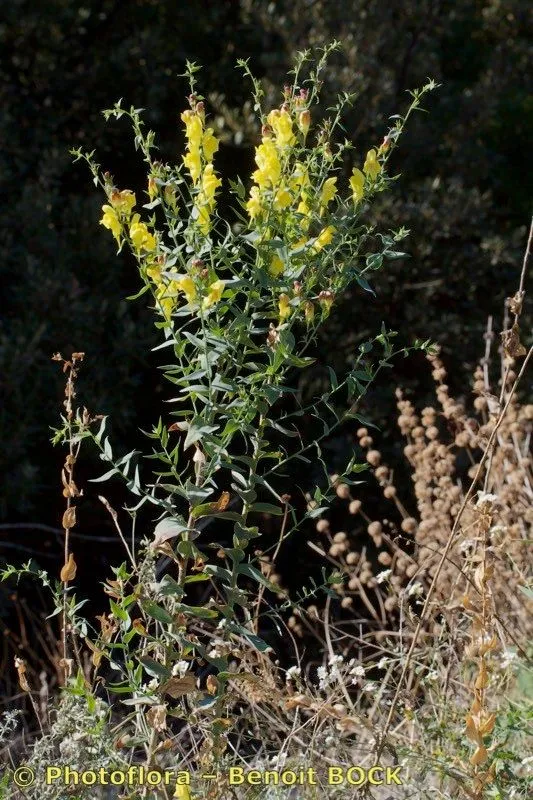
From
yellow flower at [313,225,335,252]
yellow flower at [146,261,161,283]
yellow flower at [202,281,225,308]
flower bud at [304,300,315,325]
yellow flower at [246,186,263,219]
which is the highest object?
yellow flower at [246,186,263,219]

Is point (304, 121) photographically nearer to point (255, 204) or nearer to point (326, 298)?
point (255, 204)

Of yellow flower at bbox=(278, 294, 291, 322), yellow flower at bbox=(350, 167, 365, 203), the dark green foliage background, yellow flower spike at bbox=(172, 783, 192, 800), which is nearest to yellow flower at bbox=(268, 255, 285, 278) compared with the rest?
yellow flower at bbox=(278, 294, 291, 322)

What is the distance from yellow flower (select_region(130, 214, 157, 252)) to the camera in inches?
79.0

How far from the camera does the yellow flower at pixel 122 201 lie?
6.58 feet

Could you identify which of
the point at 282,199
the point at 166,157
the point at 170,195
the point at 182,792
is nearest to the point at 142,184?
the point at 166,157

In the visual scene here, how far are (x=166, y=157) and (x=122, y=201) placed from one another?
328 centimetres

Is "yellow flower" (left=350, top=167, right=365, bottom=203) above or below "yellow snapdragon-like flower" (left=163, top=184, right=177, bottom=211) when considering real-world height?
below

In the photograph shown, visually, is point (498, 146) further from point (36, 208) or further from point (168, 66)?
point (36, 208)

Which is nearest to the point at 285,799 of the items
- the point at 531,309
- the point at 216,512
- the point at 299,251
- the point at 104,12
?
the point at 216,512

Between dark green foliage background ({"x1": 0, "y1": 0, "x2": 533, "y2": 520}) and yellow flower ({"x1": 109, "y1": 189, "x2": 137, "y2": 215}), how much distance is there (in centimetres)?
237

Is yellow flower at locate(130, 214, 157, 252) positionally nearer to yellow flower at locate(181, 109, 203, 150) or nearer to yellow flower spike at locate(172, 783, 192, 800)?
yellow flower at locate(181, 109, 203, 150)

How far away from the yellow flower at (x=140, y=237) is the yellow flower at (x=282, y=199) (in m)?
0.24

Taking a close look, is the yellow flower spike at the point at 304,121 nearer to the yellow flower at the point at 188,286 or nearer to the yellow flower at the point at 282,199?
the yellow flower at the point at 282,199

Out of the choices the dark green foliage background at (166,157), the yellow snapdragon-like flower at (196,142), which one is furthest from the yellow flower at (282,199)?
the dark green foliage background at (166,157)
